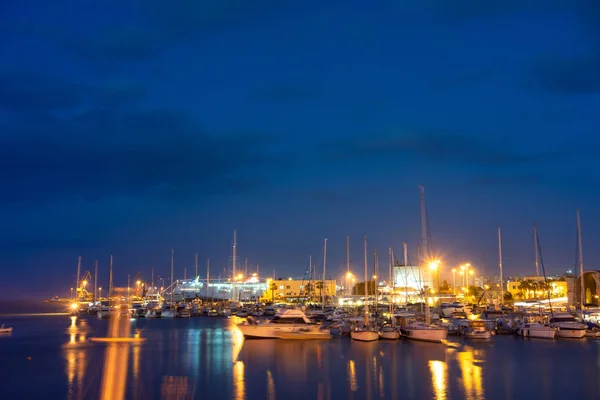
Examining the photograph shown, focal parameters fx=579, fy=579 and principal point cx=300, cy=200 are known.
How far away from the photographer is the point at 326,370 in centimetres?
3616

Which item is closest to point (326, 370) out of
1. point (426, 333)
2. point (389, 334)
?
point (426, 333)

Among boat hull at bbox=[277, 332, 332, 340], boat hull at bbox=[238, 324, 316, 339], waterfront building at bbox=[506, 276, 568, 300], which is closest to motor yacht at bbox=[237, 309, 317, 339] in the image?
boat hull at bbox=[238, 324, 316, 339]

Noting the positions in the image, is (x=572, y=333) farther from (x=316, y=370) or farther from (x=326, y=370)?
(x=316, y=370)

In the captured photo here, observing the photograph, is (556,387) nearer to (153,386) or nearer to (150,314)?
(153,386)

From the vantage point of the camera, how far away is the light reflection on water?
29.1 metres

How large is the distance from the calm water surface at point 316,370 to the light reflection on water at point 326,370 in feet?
Result: 0.19

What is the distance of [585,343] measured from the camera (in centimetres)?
5322

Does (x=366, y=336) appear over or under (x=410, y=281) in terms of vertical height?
under

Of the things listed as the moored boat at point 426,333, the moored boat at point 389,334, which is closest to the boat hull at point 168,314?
the moored boat at point 389,334

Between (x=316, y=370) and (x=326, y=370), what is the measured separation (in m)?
0.63

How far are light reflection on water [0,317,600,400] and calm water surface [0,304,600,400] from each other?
0.19 feet

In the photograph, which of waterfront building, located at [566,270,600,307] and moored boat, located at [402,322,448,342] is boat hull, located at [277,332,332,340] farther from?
waterfront building, located at [566,270,600,307]

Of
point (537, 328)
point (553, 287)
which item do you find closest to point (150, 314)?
point (537, 328)

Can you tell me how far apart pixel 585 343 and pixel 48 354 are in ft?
155
